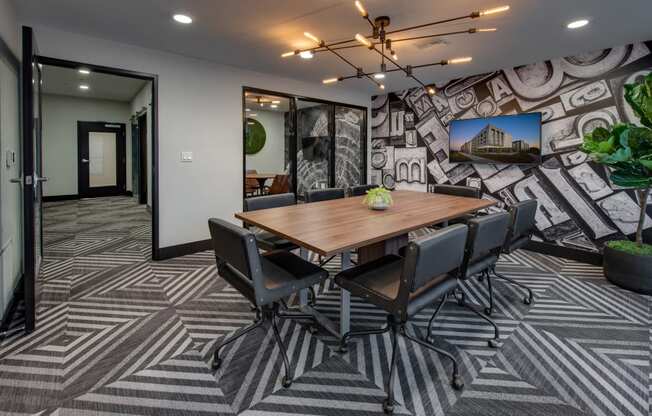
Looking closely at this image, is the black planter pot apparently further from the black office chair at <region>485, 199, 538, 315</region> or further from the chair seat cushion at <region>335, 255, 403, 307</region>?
the chair seat cushion at <region>335, 255, 403, 307</region>

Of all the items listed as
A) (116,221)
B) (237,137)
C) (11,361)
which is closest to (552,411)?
(11,361)

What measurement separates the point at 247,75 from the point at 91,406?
401 cm

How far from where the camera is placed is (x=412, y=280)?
1.57 m

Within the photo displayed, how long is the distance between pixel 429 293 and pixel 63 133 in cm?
1004

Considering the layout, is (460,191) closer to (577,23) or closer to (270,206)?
(577,23)

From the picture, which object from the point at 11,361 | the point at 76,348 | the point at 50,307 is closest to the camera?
the point at 11,361

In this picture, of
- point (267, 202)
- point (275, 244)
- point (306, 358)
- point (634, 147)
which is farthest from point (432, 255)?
point (634, 147)

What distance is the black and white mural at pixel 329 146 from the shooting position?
236 inches

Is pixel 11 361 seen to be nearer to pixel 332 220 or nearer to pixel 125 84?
pixel 332 220

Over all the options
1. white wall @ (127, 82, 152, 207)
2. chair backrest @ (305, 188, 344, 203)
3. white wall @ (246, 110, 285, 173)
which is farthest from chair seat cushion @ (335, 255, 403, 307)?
white wall @ (127, 82, 152, 207)

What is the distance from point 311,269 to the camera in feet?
6.83

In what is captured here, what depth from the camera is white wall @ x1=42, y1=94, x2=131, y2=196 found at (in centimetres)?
832

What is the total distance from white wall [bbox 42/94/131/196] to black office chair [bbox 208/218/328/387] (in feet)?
29.1

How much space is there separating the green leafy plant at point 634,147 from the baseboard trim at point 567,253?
3.06ft
